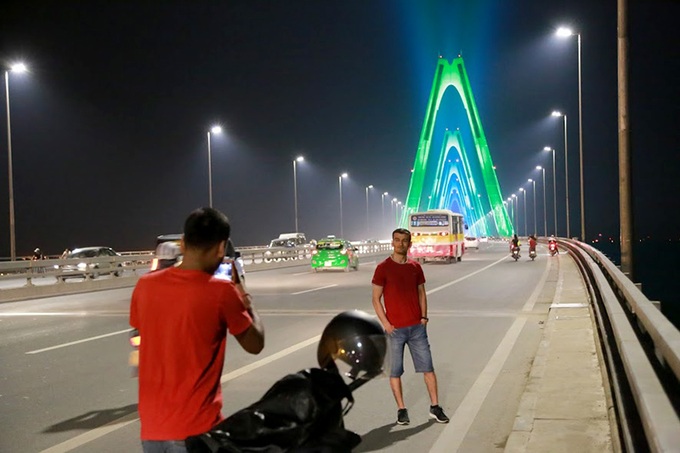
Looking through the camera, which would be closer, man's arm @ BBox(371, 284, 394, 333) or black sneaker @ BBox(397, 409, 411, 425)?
black sneaker @ BBox(397, 409, 411, 425)

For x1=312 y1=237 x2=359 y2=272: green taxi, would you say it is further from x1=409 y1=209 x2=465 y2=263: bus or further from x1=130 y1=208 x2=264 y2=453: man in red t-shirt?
x1=130 y1=208 x2=264 y2=453: man in red t-shirt

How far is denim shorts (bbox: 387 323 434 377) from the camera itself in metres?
6.82

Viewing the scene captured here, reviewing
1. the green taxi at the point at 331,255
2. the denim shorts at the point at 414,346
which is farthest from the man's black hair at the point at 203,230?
the green taxi at the point at 331,255

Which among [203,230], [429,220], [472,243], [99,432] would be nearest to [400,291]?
[99,432]

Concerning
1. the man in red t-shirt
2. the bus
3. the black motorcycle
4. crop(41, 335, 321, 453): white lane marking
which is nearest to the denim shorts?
crop(41, 335, 321, 453): white lane marking

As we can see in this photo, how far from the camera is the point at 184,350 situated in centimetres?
284

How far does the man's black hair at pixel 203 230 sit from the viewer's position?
295cm

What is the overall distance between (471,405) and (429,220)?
34497mm

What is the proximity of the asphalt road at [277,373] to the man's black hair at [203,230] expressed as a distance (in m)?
3.50

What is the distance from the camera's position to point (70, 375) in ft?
31.1

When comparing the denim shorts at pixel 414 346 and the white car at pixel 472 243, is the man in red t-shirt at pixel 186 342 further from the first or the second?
the white car at pixel 472 243

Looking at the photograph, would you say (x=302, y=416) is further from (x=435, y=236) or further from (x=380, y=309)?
(x=435, y=236)

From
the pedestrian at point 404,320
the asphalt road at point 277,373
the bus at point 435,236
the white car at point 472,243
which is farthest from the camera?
the white car at point 472,243

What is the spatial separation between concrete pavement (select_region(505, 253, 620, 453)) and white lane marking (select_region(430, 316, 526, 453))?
470 millimetres
